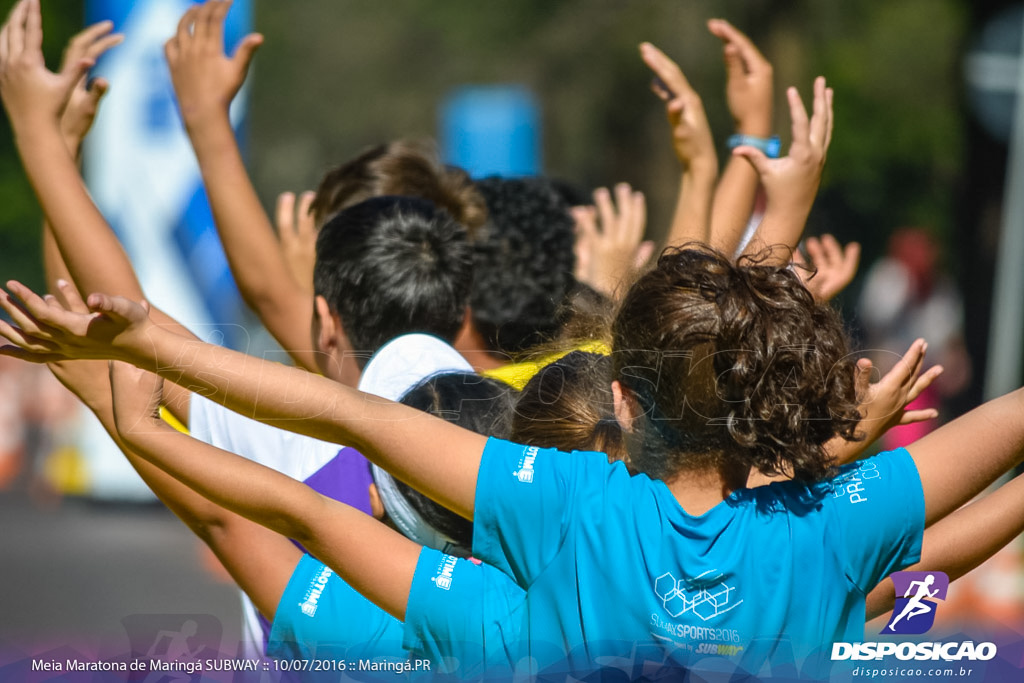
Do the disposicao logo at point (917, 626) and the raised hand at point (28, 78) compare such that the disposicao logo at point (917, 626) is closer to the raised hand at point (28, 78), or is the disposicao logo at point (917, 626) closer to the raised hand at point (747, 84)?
the raised hand at point (747, 84)

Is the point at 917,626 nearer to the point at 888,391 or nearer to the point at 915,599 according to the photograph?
the point at 915,599

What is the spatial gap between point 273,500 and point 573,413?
502 mm

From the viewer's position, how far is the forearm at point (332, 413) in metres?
1.47

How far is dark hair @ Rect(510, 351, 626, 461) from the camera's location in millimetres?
1739

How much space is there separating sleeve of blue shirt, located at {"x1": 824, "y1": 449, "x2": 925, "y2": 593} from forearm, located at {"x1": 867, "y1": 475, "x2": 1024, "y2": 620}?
5cm

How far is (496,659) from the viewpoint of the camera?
158 cm

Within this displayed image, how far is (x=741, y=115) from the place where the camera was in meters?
2.58

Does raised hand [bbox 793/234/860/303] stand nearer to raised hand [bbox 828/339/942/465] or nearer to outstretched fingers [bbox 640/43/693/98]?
outstretched fingers [bbox 640/43/693/98]

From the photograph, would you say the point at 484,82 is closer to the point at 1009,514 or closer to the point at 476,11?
the point at 476,11


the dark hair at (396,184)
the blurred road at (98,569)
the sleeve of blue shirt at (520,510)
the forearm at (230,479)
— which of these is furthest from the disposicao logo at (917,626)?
the blurred road at (98,569)

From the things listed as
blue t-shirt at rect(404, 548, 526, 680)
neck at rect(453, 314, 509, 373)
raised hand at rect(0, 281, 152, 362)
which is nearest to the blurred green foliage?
neck at rect(453, 314, 509, 373)

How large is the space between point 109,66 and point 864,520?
7313 millimetres

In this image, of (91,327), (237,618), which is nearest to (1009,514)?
(91,327)

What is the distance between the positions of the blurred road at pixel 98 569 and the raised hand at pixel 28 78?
3.28 metres
